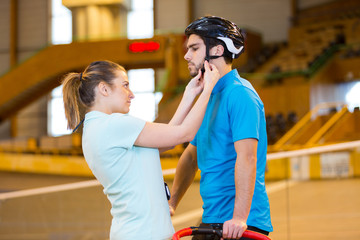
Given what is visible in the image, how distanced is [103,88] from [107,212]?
2.12 m

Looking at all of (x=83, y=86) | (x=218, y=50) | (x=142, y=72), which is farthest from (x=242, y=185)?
(x=142, y=72)

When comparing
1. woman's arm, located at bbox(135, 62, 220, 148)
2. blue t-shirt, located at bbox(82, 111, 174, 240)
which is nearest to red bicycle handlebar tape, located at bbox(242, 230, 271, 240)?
blue t-shirt, located at bbox(82, 111, 174, 240)

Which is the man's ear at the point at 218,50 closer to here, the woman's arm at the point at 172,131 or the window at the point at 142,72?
the woman's arm at the point at 172,131

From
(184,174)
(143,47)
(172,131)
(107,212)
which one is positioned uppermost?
(143,47)

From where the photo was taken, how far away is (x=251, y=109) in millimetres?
1763

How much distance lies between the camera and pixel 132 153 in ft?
5.92

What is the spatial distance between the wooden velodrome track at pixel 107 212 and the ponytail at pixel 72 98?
175cm

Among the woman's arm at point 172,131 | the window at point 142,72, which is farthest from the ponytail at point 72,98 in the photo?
the window at point 142,72

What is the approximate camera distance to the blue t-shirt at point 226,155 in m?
1.81

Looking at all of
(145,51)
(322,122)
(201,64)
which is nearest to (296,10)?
(145,51)

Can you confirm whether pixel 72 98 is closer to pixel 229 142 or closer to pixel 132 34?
pixel 229 142

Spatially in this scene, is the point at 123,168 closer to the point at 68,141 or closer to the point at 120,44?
the point at 68,141

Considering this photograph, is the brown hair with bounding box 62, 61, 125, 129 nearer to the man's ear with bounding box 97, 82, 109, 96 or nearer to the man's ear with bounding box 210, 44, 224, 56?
the man's ear with bounding box 97, 82, 109, 96

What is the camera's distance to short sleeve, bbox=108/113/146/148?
1.78 m
